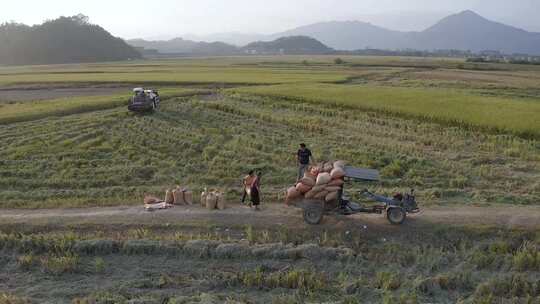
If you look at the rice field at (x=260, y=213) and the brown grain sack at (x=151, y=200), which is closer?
the rice field at (x=260, y=213)

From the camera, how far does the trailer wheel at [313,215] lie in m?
12.8

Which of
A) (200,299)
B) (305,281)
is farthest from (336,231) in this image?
(200,299)

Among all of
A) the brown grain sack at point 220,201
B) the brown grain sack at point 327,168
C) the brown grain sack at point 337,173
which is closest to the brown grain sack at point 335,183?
the brown grain sack at point 337,173

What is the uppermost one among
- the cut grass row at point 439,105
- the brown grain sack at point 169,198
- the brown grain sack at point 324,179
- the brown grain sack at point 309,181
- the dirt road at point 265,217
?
the cut grass row at point 439,105

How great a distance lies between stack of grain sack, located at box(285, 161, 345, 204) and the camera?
1266 centimetres

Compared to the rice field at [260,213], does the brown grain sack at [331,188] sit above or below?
above

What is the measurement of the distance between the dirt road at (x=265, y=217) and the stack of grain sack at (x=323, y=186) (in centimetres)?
79

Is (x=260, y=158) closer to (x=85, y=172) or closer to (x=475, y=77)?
(x=85, y=172)

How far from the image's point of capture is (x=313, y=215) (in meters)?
12.8

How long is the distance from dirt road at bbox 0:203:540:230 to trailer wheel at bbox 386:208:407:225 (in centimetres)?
18

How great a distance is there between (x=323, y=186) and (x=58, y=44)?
13120 centimetres

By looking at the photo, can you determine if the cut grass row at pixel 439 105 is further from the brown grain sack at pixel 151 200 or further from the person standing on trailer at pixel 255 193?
the brown grain sack at pixel 151 200

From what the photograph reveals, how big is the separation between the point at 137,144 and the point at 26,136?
6.43 metres

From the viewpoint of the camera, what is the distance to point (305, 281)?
10211 millimetres
